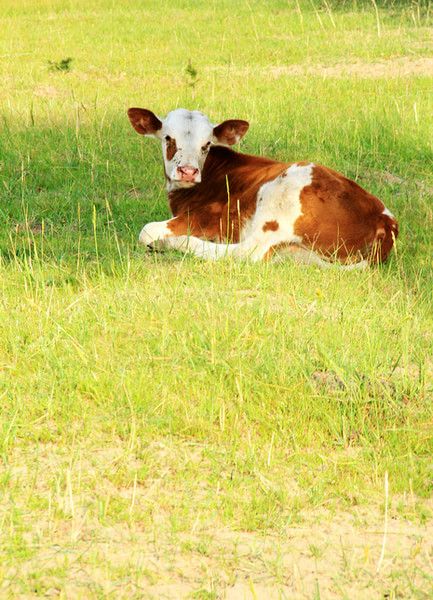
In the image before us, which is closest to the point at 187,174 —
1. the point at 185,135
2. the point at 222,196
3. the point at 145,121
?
the point at 222,196

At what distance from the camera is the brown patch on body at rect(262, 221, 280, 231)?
7.28 metres

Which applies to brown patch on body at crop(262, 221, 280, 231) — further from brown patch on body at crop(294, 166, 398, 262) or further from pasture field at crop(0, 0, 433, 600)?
pasture field at crop(0, 0, 433, 600)

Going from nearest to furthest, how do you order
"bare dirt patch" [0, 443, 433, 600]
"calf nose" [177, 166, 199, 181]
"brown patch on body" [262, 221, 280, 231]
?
"bare dirt patch" [0, 443, 433, 600] → "brown patch on body" [262, 221, 280, 231] → "calf nose" [177, 166, 199, 181]

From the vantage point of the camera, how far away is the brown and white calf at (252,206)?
7.12m

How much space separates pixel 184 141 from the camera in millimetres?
8211

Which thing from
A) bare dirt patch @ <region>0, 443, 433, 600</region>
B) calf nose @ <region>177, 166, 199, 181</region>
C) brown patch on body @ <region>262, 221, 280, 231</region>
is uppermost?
calf nose @ <region>177, 166, 199, 181</region>

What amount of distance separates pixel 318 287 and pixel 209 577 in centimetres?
308

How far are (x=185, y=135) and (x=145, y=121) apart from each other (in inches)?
16.9

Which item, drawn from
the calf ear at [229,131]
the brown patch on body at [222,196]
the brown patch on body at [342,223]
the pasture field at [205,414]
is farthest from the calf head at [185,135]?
the brown patch on body at [342,223]

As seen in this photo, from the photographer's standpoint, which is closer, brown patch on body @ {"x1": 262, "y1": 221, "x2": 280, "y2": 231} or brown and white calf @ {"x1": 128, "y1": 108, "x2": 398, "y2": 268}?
brown and white calf @ {"x1": 128, "y1": 108, "x2": 398, "y2": 268}

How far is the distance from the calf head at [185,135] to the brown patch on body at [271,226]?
0.87 metres

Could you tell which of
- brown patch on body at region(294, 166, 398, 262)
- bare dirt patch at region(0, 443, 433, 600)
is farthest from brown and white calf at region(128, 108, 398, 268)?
bare dirt patch at region(0, 443, 433, 600)

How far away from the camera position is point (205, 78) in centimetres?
1416

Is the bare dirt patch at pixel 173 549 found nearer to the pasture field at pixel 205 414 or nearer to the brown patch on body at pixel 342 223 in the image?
the pasture field at pixel 205 414
